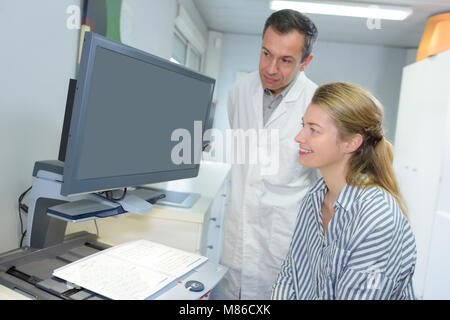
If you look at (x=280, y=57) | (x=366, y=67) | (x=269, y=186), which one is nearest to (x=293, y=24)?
(x=280, y=57)

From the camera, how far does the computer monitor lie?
725mm

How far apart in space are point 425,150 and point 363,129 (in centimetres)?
236

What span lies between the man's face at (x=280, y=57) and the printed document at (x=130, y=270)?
2.51 feet

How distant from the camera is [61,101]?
115 cm

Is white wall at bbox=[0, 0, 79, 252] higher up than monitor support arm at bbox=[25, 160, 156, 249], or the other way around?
white wall at bbox=[0, 0, 79, 252]

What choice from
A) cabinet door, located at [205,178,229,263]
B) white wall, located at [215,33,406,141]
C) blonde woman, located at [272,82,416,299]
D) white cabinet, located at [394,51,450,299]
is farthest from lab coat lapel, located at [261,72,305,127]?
white wall, located at [215,33,406,141]

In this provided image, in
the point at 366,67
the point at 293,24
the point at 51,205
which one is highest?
the point at 366,67

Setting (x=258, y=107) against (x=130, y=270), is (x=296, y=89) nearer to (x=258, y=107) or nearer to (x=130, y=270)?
(x=258, y=107)

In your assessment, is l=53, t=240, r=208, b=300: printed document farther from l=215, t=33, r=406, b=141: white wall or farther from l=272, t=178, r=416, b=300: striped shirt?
l=215, t=33, r=406, b=141: white wall

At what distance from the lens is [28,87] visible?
0.99m

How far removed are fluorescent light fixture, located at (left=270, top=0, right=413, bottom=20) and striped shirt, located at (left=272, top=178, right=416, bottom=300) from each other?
2.85m

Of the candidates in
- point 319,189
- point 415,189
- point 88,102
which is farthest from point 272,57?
point 415,189

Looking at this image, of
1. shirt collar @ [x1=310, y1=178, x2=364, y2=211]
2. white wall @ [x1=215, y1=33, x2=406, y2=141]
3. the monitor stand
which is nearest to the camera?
shirt collar @ [x1=310, y1=178, x2=364, y2=211]

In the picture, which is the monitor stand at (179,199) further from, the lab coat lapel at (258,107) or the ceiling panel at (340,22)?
the ceiling panel at (340,22)
